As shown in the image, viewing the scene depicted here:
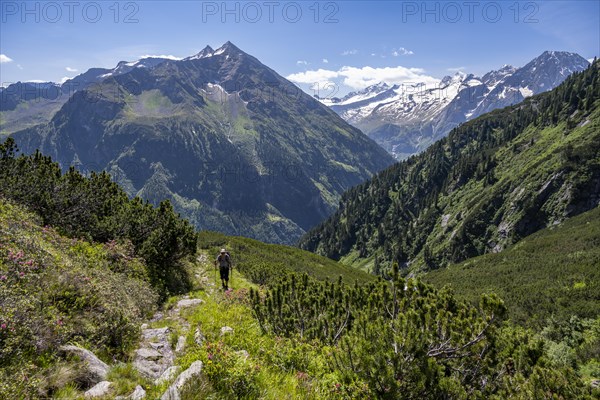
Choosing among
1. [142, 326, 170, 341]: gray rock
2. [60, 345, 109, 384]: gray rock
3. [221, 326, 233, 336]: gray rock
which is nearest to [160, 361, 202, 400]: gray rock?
[60, 345, 109, 384]: gray rock

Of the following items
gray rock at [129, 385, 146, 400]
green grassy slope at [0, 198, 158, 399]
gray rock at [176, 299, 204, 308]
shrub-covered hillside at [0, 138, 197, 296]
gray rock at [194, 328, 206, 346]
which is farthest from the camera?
shrub-covered hillside at [0, 138, 197, 296]

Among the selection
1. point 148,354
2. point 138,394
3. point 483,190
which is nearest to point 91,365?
point 138,394

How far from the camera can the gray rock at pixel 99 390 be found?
5.40m

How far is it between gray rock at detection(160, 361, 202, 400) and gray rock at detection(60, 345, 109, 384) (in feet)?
5.71

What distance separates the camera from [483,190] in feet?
388

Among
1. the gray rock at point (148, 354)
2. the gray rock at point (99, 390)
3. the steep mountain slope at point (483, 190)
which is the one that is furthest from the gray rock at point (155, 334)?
the steep mountain slope at point (483, 190)

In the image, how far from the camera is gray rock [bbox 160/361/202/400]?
5.12 m

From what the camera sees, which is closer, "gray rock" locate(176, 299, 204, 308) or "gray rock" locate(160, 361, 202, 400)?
"gray rock" locate(160, 361, 202, 400)

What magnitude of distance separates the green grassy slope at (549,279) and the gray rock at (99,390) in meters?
14.5

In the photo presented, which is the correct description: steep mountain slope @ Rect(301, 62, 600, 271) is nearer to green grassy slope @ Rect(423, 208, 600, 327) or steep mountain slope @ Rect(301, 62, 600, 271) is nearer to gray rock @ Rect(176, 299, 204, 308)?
green grassy slope @ Rect(423, 208, 600, 327)

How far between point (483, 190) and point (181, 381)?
13203cm

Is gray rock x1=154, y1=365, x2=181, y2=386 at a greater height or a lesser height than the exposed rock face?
greater

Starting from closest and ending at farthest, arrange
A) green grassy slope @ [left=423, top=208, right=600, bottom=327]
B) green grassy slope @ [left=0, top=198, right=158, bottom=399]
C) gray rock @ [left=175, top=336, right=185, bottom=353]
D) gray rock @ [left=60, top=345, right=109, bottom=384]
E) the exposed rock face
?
green grassy slope @ [left=0, top=198, right=158, bottom=399]
gray rock @ [left=60, top=345, right=109, bottom=384]
the exposed rock face
gray rock @ [left=175, top=336, right=185, bottom=353]
green grassy slope @ [left=423, top=208, right=600, bottom=327]

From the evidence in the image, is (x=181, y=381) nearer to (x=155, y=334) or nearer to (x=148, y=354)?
(x=148, y=354)
